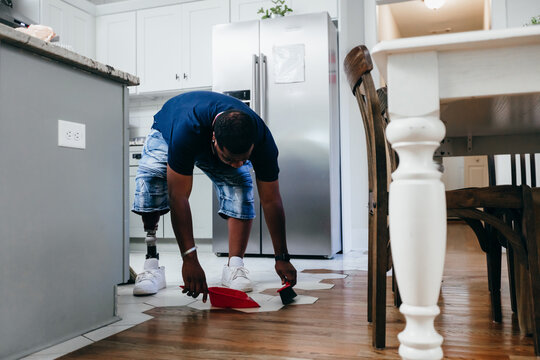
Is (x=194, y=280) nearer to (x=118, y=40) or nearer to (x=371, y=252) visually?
(x=371, y=252)

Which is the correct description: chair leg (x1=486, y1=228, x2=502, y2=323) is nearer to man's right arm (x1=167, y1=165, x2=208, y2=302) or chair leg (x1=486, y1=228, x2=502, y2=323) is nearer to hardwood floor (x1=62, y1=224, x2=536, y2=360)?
hardwood floor (x1=62, y1=224, x2=536, y2=360)

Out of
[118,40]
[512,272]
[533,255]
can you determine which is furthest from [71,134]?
[118,40]

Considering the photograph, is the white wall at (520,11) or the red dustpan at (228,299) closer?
the red dustpan at (228,299)

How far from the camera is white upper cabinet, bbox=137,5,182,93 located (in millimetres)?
4250

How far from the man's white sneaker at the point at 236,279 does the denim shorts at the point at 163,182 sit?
244 millimetres

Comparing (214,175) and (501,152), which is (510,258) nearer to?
(501,152)

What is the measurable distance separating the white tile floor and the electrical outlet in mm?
570

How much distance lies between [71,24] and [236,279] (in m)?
3.31

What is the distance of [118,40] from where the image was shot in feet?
14.7

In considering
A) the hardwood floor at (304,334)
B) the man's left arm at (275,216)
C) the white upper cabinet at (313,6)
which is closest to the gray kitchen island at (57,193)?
the hardwood floor at (304,334)

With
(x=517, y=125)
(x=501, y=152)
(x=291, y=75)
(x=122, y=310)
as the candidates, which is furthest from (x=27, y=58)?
(x=291, y=75)

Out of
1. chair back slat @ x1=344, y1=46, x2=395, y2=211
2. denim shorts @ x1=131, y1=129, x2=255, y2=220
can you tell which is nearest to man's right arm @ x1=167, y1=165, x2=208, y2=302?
denim shorts @ x1=131, y1=129, x2=255, y2=220

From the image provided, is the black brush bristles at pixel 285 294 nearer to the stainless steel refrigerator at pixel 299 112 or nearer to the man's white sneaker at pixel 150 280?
the man's white sneaker at pixel 150 280

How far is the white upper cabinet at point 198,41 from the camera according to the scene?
4117mm
